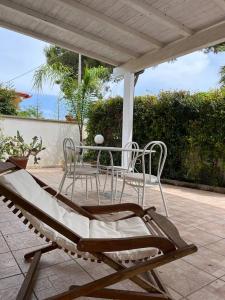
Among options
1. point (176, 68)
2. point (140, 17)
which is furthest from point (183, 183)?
point (176, 68)

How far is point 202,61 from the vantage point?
32.8 ft

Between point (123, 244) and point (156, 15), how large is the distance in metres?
3.39

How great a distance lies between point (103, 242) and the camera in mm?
1182

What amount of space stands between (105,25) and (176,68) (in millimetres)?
6440

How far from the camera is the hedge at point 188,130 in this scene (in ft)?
15.9

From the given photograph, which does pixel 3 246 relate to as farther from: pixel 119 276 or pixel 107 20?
pixel 107 20

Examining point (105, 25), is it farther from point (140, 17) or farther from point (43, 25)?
point (43, 25)

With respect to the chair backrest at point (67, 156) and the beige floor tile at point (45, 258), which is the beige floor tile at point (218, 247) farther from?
the chair backrest at point (67, 156)

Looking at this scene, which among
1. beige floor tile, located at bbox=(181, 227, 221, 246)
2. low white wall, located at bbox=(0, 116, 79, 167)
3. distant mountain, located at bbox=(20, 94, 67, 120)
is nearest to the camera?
beige floor tile, located at bbox=(181, 227, 221, 246)

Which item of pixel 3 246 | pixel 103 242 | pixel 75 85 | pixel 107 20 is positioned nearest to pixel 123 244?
pixel 103 242

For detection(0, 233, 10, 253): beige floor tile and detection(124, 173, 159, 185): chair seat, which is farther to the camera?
detection(124, 173, 159, 185): chair seat

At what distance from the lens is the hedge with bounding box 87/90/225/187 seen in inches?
191

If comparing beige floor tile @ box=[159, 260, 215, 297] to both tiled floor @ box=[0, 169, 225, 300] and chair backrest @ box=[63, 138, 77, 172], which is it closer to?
tiled floor @ box=[0, 169, 225, 300]

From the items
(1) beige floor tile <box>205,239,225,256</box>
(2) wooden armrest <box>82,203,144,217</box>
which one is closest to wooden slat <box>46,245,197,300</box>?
(2) wooden armrest <box>82,203,144,217</box>
